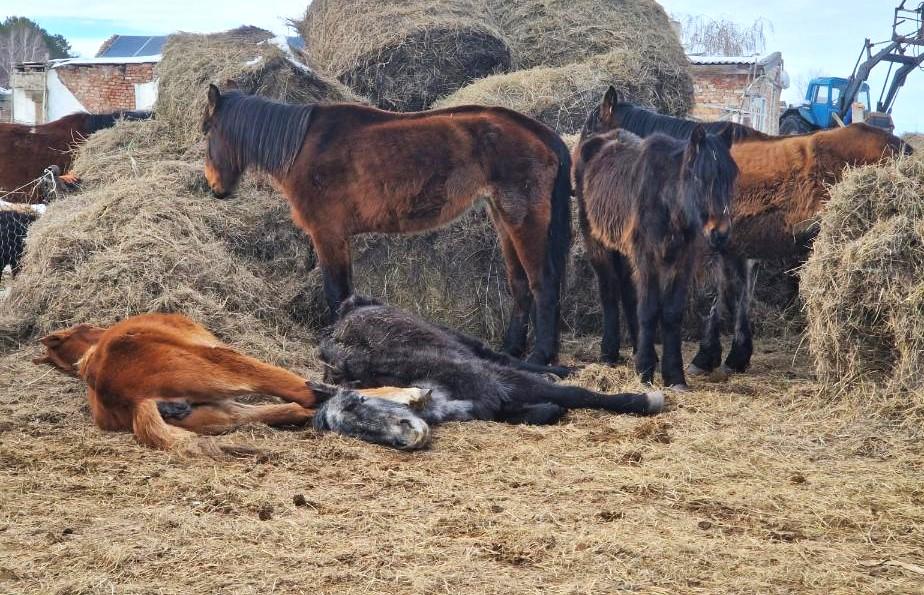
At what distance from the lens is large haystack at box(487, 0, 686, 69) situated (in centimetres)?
1074

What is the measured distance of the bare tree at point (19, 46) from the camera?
46.6m

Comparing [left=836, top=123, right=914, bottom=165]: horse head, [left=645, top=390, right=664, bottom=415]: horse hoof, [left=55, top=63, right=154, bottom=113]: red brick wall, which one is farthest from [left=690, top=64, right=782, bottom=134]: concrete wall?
[left=645, top=390, right=664, bottom=415]: horse hoof

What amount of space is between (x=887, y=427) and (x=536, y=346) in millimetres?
2694

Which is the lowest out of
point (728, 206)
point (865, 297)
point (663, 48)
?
point (865, 297)

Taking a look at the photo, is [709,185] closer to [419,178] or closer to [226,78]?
[419,178]

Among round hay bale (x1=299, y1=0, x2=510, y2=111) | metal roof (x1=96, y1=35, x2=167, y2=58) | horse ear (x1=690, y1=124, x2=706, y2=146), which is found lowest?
horse ear (x1=690, y1=124, x2=706, y2=146)

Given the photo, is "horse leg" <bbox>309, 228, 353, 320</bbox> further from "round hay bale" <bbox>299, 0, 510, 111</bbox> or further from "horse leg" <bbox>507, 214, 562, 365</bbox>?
"round hay bale" <bbox>299, 0, 510, 111</bbox>

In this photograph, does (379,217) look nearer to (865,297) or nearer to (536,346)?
(536,346)

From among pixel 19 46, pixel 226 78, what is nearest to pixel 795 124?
pixel 226 78

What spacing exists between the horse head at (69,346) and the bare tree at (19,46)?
45.9 meters

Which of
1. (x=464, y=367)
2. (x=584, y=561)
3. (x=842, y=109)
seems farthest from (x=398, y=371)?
(x=842, y=109)

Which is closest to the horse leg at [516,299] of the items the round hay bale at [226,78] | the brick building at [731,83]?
the round hay bale at [226,78]

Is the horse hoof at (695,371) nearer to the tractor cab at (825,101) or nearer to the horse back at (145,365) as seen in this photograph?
the horse back at (145,365)

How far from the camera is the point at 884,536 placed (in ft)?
9.54
